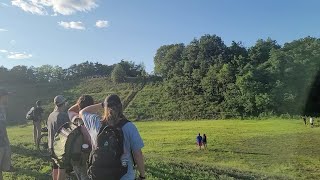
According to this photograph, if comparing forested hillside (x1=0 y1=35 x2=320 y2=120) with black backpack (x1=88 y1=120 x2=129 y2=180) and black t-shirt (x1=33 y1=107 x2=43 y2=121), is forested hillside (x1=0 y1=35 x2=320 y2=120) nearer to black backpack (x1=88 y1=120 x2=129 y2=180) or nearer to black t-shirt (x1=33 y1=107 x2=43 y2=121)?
black t-shirt (x1=33 y1=107 x2=43 y2=121)

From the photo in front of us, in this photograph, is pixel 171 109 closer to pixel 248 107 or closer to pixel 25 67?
pixel 248 107

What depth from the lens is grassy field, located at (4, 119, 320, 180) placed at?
1301cm

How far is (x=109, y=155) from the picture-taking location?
5141 mm

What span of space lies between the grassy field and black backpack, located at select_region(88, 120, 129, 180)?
627 cm

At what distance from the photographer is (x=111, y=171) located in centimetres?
512

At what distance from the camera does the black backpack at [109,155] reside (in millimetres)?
5133

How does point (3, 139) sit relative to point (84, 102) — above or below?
below

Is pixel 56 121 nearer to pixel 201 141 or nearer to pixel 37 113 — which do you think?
pixel 37 113

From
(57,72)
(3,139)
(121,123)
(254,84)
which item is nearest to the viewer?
(121,123)

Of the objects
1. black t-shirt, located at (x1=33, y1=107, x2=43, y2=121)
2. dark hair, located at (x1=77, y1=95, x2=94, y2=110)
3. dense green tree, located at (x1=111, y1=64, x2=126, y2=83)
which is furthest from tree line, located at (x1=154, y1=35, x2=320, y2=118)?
dark hair, located at (x1=77, y1=95, x2=94, y2=110)

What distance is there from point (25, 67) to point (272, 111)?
77.1 m

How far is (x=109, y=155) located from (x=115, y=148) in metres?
0.11

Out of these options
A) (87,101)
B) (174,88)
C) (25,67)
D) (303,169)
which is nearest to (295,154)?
(303,169)

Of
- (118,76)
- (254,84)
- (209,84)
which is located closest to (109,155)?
(254,84)
